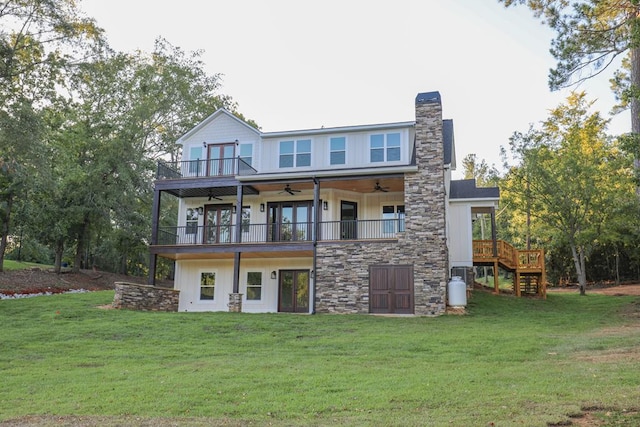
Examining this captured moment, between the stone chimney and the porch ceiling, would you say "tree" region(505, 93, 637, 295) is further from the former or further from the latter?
the porch ceiling

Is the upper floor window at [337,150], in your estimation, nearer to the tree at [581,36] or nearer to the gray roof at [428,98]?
the gray roof at [428,98]

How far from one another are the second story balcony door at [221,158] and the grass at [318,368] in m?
7.50

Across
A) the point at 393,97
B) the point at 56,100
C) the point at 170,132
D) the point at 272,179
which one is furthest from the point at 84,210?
the point at 393,97

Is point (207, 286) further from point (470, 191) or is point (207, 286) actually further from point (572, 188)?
point (572, 188)

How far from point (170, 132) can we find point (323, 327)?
24.2 metres

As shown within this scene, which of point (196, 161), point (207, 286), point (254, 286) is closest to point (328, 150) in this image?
point (196, 161)

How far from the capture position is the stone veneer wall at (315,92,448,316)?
61.5 feet

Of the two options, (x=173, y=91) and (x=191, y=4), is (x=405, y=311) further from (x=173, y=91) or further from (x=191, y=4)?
(x=173, y=91)

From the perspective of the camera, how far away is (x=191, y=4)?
17625 mm

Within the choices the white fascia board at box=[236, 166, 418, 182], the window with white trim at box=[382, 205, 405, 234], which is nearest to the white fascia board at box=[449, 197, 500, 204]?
the window with white trim at box=[382, 205, 405, 234]

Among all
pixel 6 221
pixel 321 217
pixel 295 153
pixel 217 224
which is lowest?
pixel 217 224

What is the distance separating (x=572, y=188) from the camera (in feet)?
83.5

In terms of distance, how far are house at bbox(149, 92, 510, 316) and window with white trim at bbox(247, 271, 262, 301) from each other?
0.13ft

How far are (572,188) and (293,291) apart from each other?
13.8 meters
